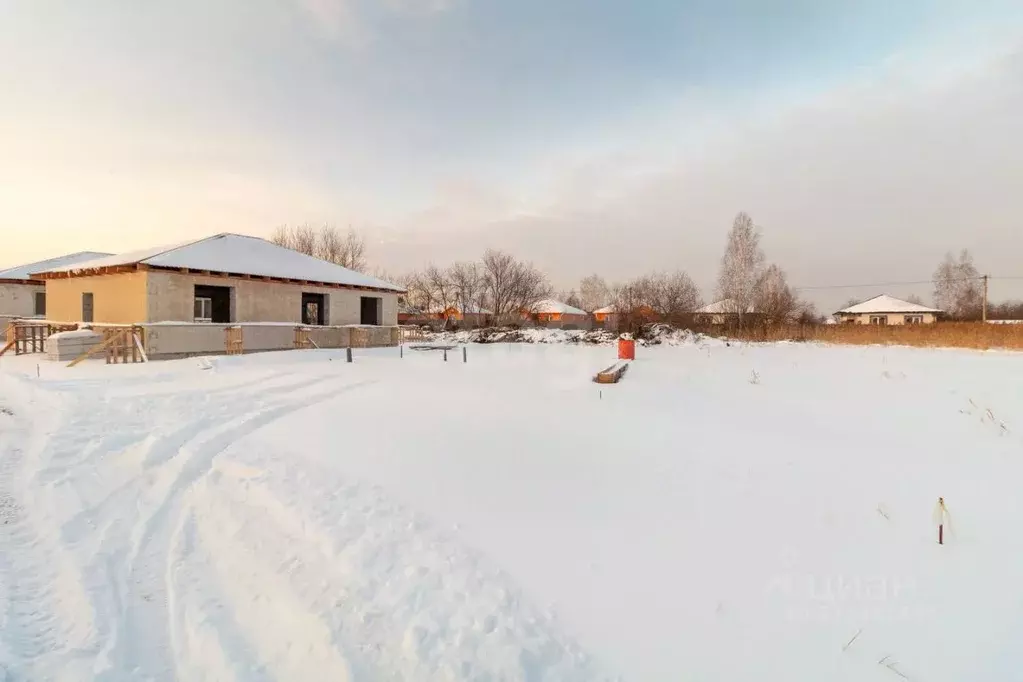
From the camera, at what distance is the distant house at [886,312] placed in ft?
194

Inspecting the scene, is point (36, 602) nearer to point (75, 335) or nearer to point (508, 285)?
point (75, 335)

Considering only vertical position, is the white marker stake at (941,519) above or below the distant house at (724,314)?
below

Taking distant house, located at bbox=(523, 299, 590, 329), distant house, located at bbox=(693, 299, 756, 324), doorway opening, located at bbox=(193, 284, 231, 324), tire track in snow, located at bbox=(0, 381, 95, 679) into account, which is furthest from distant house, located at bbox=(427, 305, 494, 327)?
tire track in snow, located at bbox=(0, 381, 95, 679)

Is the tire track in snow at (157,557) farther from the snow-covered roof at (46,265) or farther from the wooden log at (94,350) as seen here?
the snow-covered roof at (46,265)

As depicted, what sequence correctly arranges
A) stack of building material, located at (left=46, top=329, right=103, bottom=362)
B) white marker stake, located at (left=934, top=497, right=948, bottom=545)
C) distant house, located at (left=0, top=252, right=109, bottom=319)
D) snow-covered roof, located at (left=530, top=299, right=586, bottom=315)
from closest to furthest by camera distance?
white marker stake, located at (left=934, top=497, right=948, bottom=545) → stack of building material, located at (left=46, top=329, right=103, bottom=362) → distant house, located at (left=0, top=252, right=109, bottom=319) → snow-covered roof, located at (left=530, top=299, right=586, bottom=315)

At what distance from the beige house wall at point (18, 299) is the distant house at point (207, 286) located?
11.2 m

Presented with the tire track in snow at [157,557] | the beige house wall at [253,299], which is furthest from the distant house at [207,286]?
the tire track in snow at [157,557]

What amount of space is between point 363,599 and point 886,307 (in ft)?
251

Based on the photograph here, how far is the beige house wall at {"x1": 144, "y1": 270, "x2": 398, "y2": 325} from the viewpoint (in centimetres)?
1528

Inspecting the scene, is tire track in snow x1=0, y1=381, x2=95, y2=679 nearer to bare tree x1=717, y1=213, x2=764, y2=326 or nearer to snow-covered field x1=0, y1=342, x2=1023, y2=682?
snow-covered field x1=0, y1=342, x2=1023, y2=682

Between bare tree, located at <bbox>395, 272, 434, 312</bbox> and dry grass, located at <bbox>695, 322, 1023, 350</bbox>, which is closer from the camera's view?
dry grass, located at <bbox>695, 322, 1023, 350</bbox>

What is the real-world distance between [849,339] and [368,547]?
30126mm

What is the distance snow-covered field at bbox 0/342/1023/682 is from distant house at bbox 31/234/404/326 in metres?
8.73

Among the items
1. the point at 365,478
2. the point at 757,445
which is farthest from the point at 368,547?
the point at 757,445
